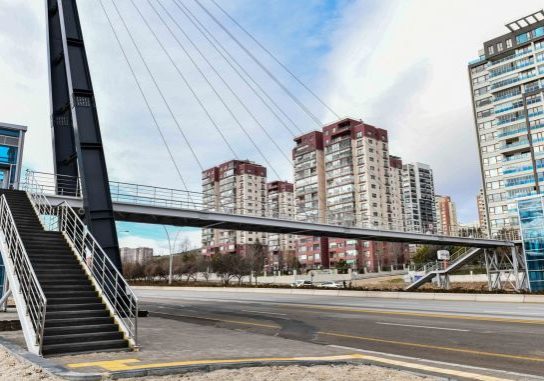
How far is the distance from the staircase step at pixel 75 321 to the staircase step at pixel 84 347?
101 centimetres

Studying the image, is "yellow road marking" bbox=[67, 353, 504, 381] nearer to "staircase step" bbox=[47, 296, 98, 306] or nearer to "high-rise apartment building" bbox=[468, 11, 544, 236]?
"staircase step" bbox=[47, 296, 98, 306]

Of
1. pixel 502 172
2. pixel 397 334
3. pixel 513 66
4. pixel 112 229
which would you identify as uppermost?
pixel 513 66

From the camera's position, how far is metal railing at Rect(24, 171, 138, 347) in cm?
1336

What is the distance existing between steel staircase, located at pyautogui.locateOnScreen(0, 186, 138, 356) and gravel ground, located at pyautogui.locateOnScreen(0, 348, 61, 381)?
3.41ft

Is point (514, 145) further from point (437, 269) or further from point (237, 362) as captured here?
point (237, 362)

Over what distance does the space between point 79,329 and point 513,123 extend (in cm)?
10080

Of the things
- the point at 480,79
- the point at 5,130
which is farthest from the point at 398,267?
the point at 5,130

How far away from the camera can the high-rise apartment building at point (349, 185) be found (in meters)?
111

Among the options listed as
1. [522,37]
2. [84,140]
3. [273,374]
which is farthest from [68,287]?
[522,37]

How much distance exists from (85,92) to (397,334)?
18.1 meters

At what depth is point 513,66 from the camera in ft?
312

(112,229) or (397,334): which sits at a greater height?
(112,229)

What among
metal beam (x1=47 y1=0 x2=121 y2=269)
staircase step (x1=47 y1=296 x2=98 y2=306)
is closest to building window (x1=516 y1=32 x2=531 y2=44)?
metal beam (x1=47 y1=0 x2=121 y2=269)

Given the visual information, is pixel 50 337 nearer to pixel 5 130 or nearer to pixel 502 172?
pixel 5 130
